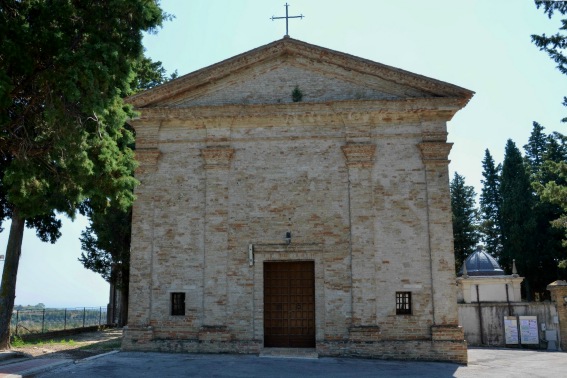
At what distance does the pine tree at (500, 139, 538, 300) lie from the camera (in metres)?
34.5

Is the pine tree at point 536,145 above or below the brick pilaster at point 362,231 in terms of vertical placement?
above

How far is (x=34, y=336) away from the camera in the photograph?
63.8ft

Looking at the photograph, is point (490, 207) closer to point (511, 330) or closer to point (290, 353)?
point (511, 330)

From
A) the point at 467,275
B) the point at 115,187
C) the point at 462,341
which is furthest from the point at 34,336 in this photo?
the point at 467,275

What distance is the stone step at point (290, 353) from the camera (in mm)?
13500

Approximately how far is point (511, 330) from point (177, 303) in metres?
14.1

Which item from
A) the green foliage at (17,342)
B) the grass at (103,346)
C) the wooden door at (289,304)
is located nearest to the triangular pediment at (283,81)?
the wooden door at (289,304)

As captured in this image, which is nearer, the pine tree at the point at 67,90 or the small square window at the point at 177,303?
the pine tree at the point at 67,90

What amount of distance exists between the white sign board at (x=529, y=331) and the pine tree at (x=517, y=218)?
1478 cm

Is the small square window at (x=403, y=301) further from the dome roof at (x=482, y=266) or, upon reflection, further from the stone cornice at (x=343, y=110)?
the dome roof at (x=482, y=266)

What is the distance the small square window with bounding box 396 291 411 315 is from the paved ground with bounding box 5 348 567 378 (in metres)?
1.52

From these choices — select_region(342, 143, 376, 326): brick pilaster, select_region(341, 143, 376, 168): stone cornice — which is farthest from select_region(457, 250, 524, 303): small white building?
select_region(341, 143, 376, 168): stone cornice

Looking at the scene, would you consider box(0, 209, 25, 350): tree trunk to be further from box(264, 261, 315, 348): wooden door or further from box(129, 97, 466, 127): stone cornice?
box(264, 261, 315, 348): wooden door

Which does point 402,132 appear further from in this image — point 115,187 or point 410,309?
point 115,187
